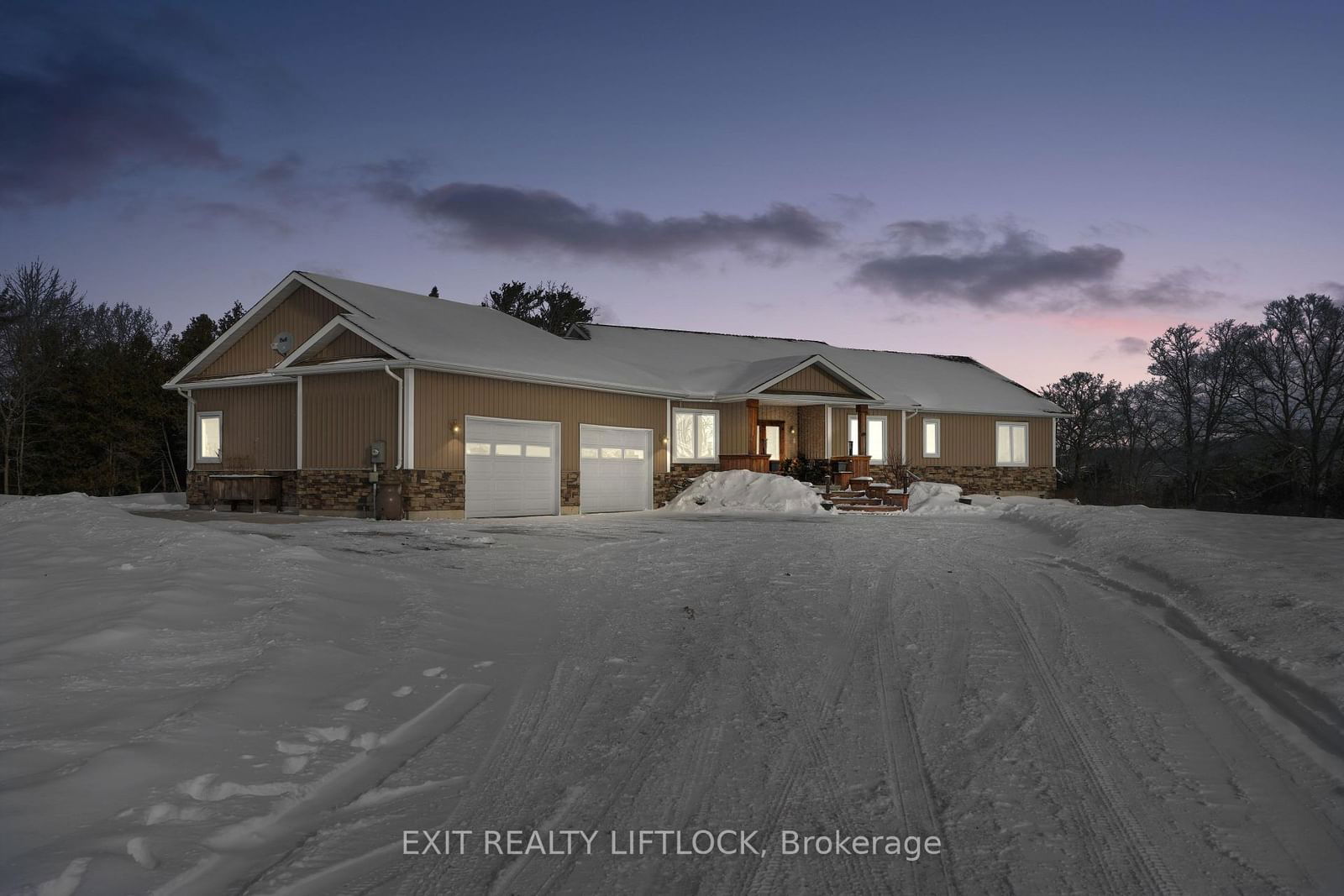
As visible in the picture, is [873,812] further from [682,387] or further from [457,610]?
[682,387]

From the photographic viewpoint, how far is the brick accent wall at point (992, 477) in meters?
30.3

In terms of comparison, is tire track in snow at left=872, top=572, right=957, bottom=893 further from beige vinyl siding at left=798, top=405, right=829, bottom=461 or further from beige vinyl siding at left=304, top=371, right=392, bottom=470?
beige vinyl siding at left=798, top=405, right=829, bottom=461

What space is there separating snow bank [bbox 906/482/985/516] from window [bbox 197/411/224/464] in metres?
18.2

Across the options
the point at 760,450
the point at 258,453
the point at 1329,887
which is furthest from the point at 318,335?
the point at 1329,887

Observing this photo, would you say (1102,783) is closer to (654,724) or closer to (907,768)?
(907,768)

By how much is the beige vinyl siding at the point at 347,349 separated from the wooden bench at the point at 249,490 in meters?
3.08

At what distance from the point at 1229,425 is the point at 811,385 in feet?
67.4

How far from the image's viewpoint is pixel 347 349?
19188mm

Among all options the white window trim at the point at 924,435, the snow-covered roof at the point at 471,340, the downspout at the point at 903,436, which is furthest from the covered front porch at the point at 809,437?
the snow-covered roof at the point at 471,340

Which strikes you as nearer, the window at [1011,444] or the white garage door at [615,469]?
the white garage door at [615,469]

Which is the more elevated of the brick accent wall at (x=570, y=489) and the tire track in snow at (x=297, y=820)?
the brick accent wall at (x=570, y=489)

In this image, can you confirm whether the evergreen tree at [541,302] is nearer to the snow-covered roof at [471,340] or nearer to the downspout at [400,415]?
the snow-covered roof at [471,340]

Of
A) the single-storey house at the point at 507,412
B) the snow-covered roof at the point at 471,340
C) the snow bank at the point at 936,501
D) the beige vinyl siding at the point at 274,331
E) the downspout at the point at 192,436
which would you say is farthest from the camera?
the downspout at the point at 192,436

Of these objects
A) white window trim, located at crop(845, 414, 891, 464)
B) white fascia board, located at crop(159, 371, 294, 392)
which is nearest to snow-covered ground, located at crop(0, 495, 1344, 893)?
white fascia board, located at crop(159, 371, 294, 392)
